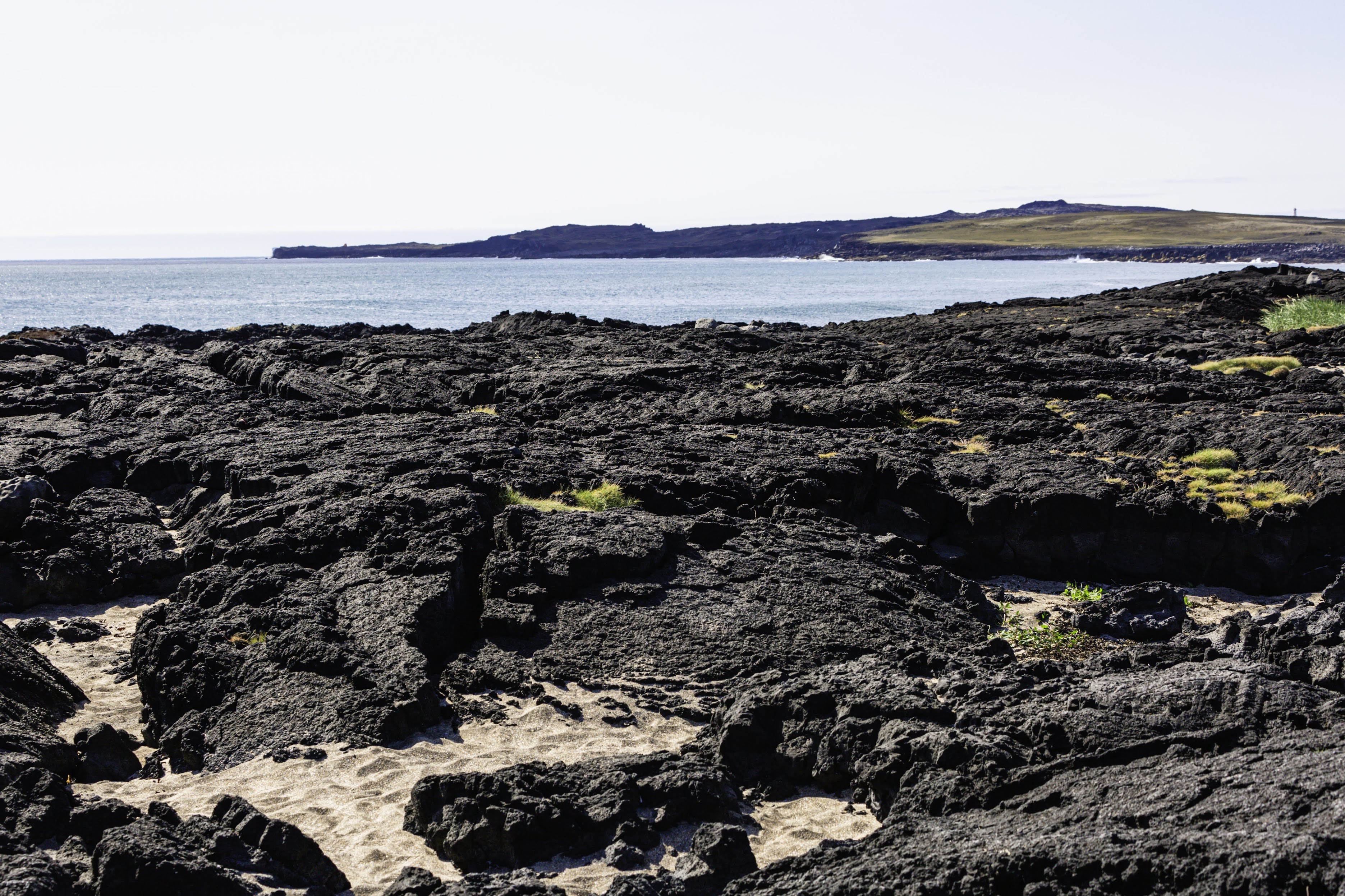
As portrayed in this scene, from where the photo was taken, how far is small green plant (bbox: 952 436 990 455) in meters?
17.9

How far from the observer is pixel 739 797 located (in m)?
8.11

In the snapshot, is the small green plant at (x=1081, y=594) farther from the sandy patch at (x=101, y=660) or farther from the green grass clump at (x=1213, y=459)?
the sandy patch at (x=101, y=660)

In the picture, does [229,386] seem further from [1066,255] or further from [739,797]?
[1066,255]

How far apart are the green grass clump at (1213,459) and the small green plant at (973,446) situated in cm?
311

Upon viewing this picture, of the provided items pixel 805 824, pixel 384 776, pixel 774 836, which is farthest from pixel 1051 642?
pixel 384 776

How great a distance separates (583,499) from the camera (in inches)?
559

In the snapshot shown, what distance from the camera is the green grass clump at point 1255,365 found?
26.7m

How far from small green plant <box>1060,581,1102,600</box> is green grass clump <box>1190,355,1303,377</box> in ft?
49.3

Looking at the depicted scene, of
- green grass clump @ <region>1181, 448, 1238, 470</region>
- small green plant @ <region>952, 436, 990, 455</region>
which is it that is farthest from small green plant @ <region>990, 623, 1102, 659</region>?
green grass clump @ <region>1181, 448, 1238, 470</region>

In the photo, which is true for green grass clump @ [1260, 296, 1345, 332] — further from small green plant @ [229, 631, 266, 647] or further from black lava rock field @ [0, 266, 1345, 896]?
small green plant @ [229, 631, 266, 647]

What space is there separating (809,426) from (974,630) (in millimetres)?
8801

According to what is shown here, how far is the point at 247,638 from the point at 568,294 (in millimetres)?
103089

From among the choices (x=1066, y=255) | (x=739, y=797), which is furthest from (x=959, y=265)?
(x=739, y=797)

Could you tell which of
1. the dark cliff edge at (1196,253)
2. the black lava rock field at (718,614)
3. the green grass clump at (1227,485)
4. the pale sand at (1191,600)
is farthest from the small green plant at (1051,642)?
the dark cliff edge at (1196,253)
